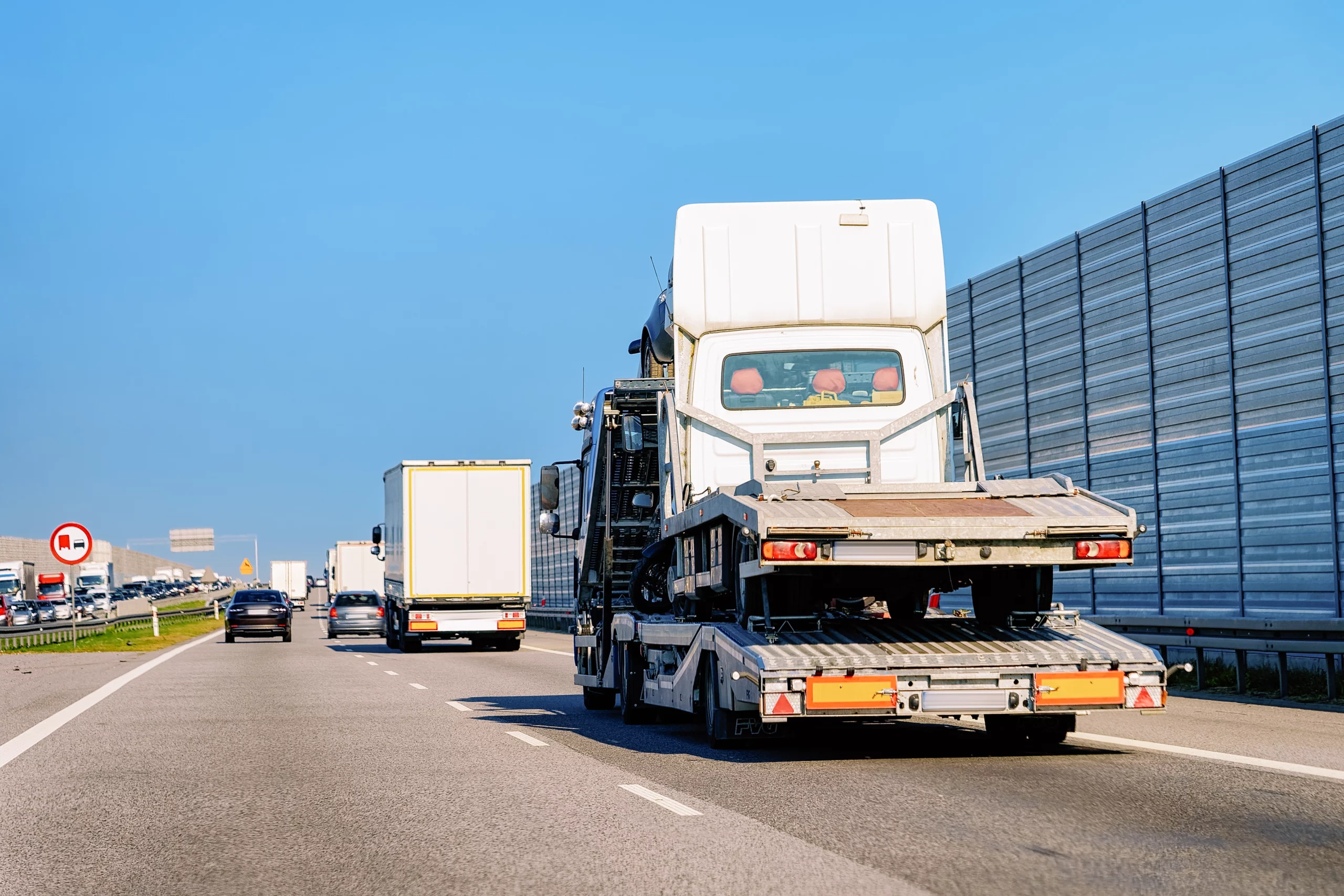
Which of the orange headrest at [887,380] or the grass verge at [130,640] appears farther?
the grass verge at [130,640]

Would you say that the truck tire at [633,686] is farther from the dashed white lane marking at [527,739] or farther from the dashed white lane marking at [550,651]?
the dashed white lane marking at [550,651]

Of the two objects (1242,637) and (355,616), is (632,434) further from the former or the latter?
(355,616)

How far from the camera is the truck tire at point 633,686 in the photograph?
15.1 metres

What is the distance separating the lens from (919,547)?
10273 millimetres

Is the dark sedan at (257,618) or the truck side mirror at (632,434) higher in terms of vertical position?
the truck side mirror at (632,434)

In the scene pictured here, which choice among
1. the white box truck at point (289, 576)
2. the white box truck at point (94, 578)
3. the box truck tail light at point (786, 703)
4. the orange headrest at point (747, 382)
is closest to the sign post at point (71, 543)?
the orange headrest at point (747, 382)

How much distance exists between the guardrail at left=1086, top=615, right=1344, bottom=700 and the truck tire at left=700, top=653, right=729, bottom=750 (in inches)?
195

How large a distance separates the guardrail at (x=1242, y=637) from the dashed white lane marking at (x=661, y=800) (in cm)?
688

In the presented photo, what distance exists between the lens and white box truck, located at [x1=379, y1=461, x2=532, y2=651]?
35250mm

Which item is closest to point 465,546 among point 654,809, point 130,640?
point 130,640

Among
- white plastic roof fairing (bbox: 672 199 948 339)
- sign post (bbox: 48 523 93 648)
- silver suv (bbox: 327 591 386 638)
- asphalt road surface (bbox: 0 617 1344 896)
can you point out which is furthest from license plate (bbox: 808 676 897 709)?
silver suv (bbox: 327 591 386 638)

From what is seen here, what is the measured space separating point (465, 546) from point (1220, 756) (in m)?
25.7

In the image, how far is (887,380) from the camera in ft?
A: 43.5

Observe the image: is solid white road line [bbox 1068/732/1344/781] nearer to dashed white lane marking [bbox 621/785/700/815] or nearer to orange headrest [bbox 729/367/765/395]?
orange headrest [bbox 729/367/765/395]
